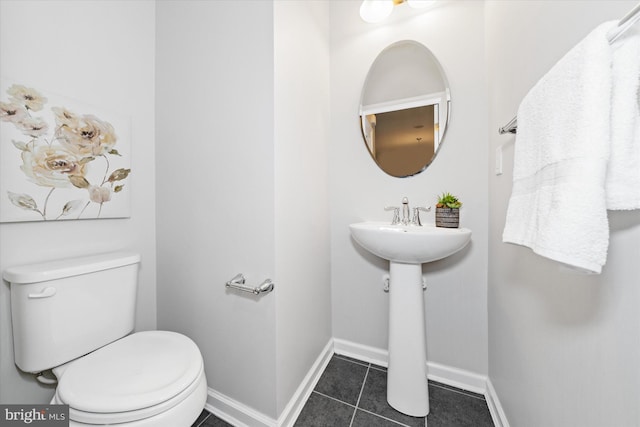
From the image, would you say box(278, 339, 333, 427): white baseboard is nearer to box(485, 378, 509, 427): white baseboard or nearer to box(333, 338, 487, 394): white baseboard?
box(333, 338, 487, 394): white baseboard

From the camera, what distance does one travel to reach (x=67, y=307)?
857 mm

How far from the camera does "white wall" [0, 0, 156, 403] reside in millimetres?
842

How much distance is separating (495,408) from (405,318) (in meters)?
0.55

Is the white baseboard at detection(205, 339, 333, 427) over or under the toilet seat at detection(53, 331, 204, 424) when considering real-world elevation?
under

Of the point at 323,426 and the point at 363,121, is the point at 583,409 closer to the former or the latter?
the point at 323,426

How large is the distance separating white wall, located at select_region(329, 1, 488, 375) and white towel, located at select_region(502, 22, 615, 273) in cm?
75

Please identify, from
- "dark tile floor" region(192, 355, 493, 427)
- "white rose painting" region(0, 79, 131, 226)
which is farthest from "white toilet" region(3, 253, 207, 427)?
"dark tile floor" region(192, 355, 493, 427)

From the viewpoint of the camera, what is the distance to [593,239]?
0.39m

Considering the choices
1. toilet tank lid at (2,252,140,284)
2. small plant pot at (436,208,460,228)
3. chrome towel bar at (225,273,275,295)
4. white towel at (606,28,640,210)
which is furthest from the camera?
small plant pot at (436,208,460,228)

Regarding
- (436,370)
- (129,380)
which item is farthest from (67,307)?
(436,370)

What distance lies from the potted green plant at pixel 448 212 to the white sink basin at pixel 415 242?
12cm

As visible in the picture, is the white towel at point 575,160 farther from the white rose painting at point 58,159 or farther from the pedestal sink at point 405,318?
the white rose painting at point 58,159

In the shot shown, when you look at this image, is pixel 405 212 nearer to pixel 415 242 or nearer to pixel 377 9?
pixel 415 242

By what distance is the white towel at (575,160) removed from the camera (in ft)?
1.26
